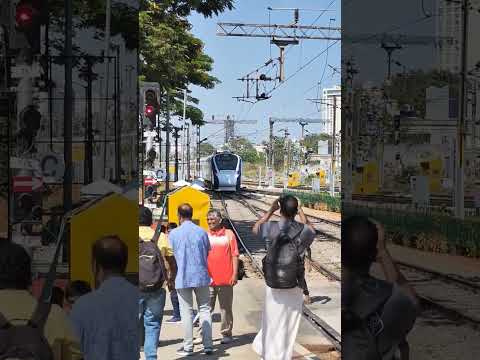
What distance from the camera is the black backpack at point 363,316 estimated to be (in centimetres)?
225

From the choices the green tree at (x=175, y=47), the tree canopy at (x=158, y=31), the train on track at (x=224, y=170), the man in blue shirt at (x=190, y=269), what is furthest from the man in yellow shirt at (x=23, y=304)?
the train on track at (x=224, y=170)

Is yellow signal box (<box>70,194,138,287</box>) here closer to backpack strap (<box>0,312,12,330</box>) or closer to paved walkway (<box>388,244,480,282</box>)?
backpack strap (<box>0,312,12,330</box>)

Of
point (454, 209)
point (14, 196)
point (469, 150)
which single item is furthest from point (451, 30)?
point (14, 196)

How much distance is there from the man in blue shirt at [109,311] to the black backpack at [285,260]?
217 centimetres

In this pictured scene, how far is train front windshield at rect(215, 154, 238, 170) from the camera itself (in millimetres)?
27000

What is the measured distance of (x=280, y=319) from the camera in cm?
458

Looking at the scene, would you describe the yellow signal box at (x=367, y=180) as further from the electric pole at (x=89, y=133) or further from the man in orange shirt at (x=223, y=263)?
Result: the man in orange shirt at (x=223, y=263)

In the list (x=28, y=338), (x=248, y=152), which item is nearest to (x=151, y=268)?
(x=28, y=338)

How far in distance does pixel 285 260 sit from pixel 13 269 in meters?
2.48

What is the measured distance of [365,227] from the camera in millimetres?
2355

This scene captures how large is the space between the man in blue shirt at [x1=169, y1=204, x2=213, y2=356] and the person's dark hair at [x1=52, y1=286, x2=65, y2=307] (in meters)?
2.87

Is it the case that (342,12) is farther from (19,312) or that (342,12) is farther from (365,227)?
(19,312)

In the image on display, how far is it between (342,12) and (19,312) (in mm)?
1493

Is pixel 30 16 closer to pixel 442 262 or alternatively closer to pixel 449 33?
pixel 449 33
